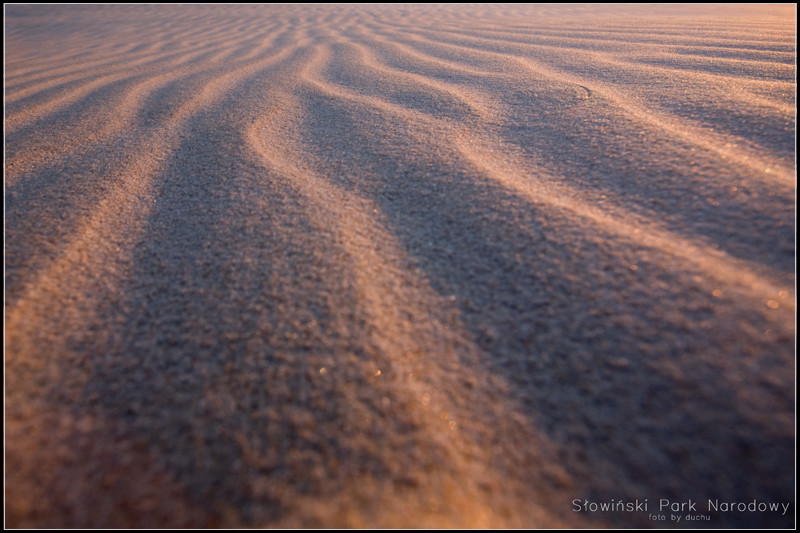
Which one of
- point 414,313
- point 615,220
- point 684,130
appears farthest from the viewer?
point 684,130

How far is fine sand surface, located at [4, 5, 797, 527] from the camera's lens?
16.9 inches

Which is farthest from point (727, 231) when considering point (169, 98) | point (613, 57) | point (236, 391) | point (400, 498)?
point (169, 98)

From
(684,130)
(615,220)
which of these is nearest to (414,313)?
(615,220)

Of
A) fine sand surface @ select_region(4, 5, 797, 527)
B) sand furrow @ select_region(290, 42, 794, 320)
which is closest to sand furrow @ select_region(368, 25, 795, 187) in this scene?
fine sand surface @ select_region(4, 5, 797, 527)

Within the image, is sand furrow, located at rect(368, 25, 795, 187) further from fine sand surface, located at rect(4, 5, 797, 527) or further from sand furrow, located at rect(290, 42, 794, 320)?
sand furrow, located at rect(290, 42, 794, 320)

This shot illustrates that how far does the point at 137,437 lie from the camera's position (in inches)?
18.5

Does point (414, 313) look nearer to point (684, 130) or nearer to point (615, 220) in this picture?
point (615, 220)

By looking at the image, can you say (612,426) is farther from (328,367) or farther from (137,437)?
(137,437)

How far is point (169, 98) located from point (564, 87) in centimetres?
165

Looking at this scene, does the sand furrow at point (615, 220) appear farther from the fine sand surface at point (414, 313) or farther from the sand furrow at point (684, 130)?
the sand furrow at point (684, 130)

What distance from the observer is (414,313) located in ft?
2.03

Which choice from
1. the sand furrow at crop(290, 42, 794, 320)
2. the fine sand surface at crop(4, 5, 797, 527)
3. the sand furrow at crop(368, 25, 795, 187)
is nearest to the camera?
the fine sand surface at crop(4, 5, 797, 527)

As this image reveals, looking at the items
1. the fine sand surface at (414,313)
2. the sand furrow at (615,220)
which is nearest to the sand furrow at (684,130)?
the fine sand surface at (414,313)

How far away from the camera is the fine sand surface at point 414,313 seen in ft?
1.41
